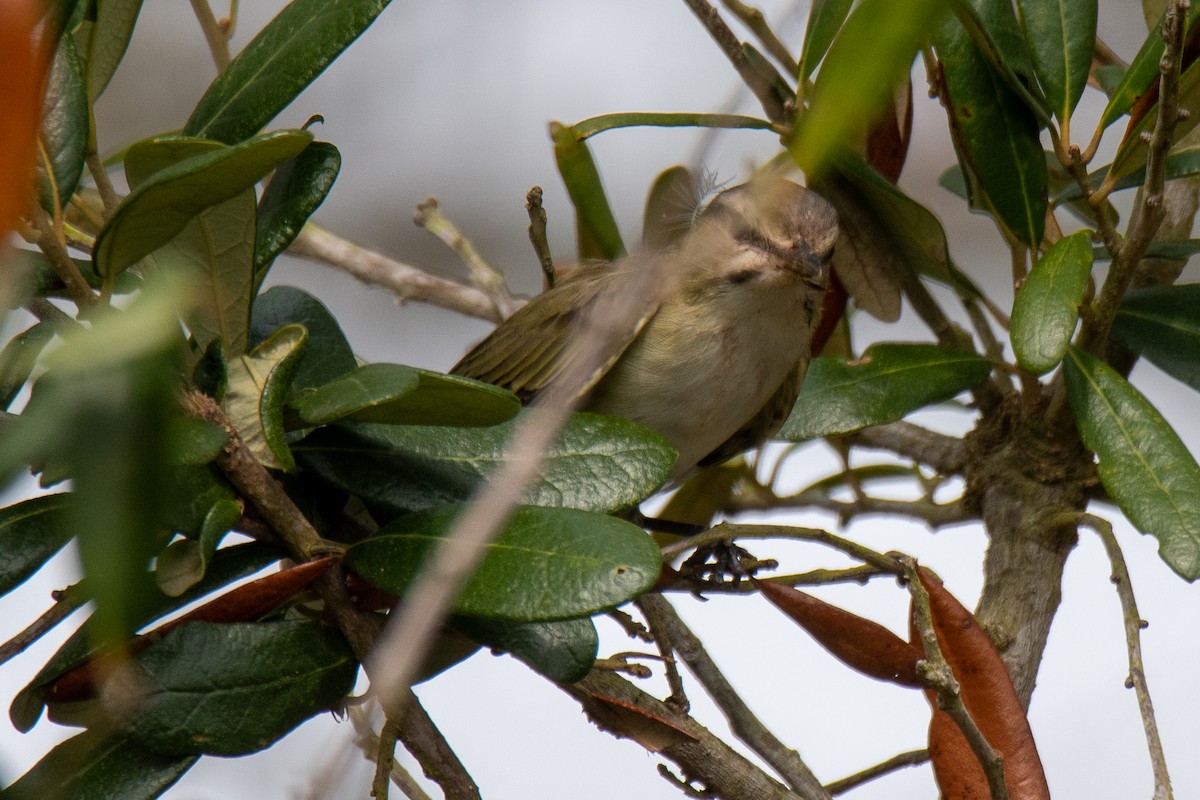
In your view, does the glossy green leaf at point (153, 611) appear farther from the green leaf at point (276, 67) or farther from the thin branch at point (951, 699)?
the thin branch at point (951, 699)

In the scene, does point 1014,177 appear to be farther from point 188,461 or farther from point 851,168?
point 188,461

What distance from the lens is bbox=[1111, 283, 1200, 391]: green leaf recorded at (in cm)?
187

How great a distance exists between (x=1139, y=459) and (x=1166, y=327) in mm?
277

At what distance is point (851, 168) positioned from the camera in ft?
6.44

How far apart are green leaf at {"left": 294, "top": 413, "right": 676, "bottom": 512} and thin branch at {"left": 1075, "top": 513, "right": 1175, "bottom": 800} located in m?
0.62

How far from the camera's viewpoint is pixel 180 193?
1237 millimetres

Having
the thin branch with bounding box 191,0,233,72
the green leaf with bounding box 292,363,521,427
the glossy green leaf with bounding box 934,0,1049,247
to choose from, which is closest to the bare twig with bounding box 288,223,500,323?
the thin branch with bounding box 191,0,233,72

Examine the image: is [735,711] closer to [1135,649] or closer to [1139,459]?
[1135,649]

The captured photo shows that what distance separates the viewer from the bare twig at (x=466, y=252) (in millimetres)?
2920

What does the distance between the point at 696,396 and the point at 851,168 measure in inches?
26.1

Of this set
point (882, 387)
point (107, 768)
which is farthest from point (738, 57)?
point (107, 768)

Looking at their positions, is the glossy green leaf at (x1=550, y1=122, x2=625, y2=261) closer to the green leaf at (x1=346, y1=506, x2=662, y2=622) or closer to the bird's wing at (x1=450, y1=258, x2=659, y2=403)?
the bird's wing at (x1=450, y1=258, x2=659, y2=403)

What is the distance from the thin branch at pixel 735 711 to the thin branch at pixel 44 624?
780 mm

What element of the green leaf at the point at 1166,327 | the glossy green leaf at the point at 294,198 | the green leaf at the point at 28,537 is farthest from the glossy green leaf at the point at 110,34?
the green leaf at the point at 1166,327
